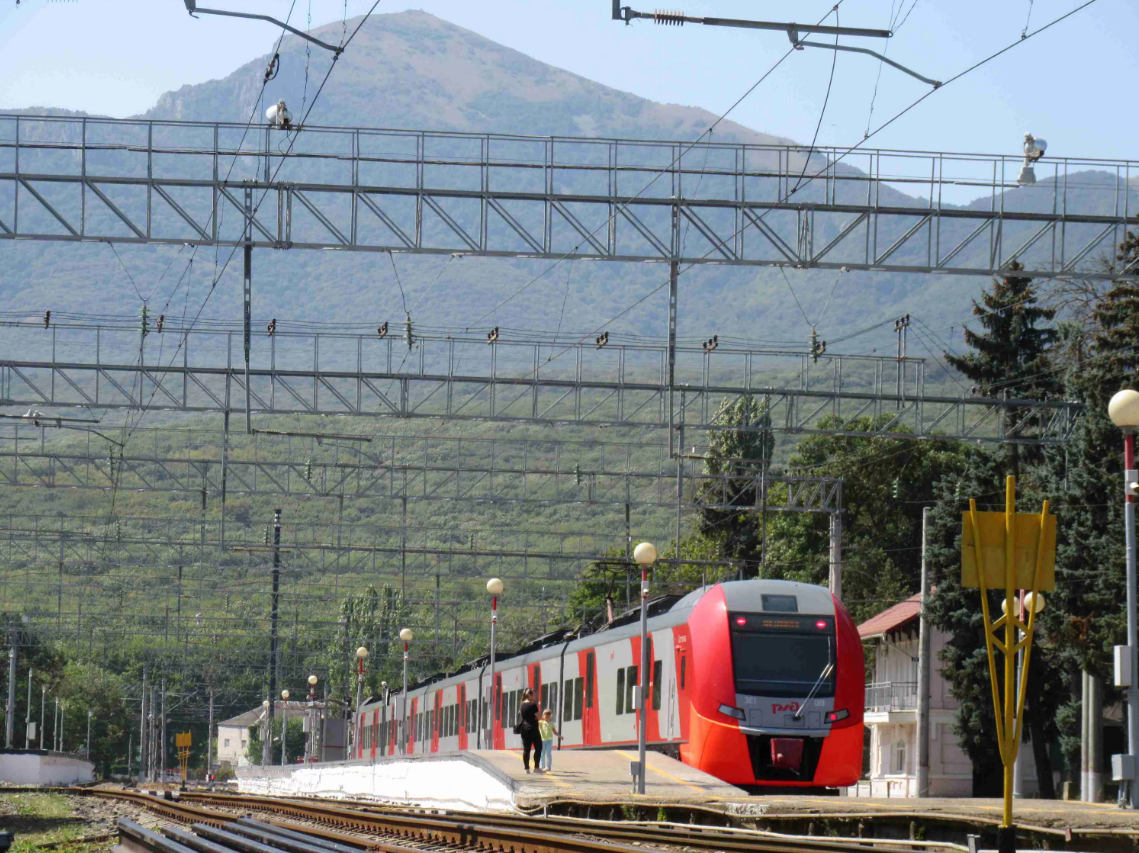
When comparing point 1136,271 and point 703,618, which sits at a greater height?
point 1136,271

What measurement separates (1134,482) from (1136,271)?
80.2 feet

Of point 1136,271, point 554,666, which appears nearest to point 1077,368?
point 1136,271

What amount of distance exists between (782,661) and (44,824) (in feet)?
35.0

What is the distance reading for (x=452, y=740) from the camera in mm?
42969

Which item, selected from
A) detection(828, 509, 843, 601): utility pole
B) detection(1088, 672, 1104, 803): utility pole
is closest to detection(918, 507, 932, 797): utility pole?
detection(828, 509, 843, 601): utility pole

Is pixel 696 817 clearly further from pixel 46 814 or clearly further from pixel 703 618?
pixel 46 814

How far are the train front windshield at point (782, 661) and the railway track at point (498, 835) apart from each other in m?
5.72

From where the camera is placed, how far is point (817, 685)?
23000mm

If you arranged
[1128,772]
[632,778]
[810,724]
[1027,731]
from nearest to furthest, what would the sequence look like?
[1128,772]
[632,778]
[810,724]
[1027,731]

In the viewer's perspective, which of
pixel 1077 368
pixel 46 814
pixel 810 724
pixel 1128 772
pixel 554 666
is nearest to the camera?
pixel 1128 772

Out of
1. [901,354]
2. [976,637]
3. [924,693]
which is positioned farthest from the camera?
[976,637]

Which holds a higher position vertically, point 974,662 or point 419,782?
point 974,662

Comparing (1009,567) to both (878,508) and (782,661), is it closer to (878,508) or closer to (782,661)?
(782,661)

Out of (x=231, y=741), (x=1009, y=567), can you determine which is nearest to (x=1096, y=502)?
(x=1009, y=567)
